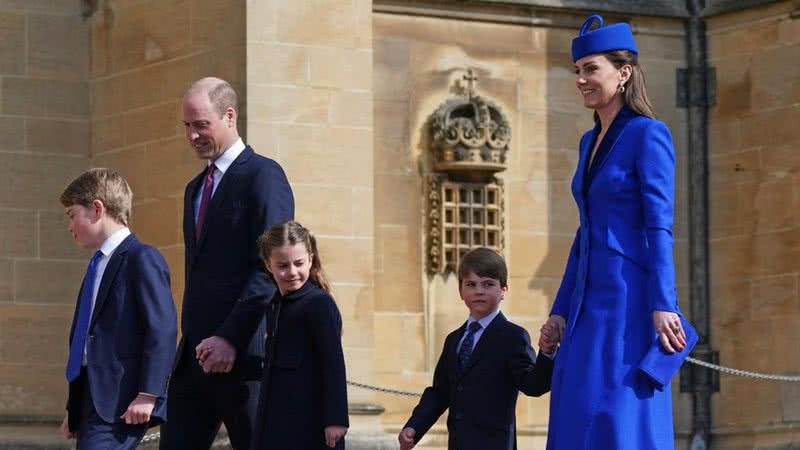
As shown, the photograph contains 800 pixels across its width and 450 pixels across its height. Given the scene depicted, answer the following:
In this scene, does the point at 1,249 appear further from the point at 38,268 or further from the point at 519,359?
the point at 519,359

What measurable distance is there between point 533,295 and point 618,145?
6513mm

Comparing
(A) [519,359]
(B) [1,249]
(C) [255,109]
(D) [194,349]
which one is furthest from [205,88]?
(B) [1,249]

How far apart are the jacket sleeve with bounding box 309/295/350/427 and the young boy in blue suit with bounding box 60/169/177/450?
0.51m

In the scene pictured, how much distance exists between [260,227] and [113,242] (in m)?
0.53

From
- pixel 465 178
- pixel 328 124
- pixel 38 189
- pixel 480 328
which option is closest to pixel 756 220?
pixel 465 178

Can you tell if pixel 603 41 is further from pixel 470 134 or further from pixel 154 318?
pixel 470 134

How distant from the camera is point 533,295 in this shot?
13391mm

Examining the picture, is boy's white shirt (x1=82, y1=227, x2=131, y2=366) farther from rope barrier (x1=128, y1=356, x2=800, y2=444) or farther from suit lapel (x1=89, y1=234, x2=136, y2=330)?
rope barrier (x1=128, y1=356, x2=800, y2=444)

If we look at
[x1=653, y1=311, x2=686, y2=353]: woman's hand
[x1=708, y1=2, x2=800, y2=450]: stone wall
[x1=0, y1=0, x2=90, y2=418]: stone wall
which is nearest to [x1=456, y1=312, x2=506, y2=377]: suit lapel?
[x1=653, y1=311, x2=686, y2=353]: woman's hand

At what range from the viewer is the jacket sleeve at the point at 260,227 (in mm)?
7820

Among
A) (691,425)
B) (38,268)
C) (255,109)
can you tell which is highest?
(255,109)

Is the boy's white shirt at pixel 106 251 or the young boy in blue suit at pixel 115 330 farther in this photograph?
the boy's white shirt at pixel 106 251

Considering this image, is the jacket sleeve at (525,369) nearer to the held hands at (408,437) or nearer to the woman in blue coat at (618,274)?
the held hands at (408,437)

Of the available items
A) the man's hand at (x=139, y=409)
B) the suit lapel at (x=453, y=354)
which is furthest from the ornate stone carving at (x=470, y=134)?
the man's hand at (x=139, y=409)
